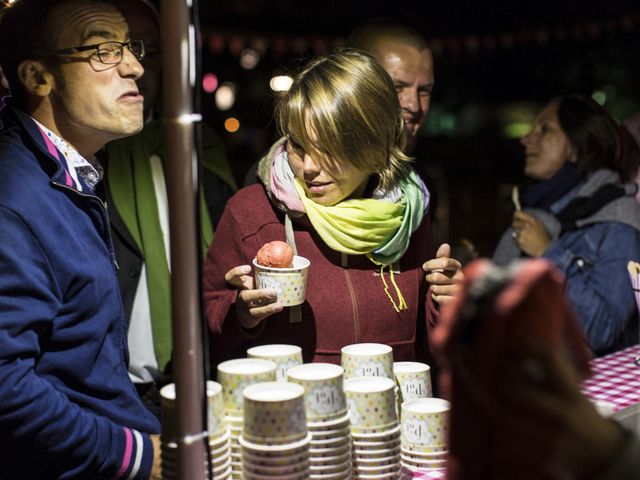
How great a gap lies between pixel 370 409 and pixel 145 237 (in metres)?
1.86

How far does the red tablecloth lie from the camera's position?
2480mm

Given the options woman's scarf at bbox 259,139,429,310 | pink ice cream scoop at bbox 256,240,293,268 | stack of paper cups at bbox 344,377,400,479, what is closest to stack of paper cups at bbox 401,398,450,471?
stack of paper cups at bbox 344,377,400,479

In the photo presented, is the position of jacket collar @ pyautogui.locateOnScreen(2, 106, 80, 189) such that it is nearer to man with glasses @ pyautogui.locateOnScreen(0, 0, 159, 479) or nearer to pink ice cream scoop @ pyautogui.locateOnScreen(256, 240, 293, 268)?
man with glasses @ pyautogui.locateOnScreen(0, 0, 159, 479)

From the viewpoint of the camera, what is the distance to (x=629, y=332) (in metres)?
3.84

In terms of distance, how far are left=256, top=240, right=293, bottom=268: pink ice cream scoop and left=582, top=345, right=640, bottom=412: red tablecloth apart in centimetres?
96

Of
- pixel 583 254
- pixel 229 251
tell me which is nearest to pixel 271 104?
pixel 229 251

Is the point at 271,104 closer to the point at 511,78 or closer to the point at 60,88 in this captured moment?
the point at 60,88

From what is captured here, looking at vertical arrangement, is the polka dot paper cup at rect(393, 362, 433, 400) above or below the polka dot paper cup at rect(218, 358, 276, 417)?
below

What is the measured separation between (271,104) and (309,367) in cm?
119

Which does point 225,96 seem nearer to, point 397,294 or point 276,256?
point 397,294

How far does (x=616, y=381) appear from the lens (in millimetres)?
2717

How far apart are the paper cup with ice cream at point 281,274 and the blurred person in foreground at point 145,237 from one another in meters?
1.11

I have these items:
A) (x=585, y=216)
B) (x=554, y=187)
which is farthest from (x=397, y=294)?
(x=554, y=187)

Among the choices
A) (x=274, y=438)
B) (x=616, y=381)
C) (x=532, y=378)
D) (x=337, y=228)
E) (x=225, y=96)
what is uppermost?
(x=225, y=96)
